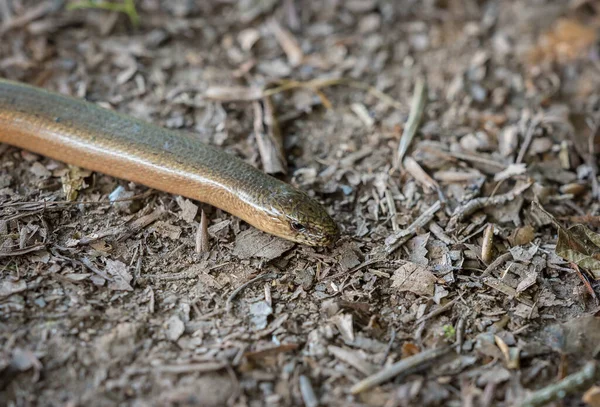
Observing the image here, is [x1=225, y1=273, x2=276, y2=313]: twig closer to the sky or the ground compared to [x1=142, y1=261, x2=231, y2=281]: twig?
closer to the sky

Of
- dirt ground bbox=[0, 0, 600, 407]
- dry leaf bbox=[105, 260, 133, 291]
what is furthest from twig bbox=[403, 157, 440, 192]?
dry leaf bbox=[105, 260, 133, 291]

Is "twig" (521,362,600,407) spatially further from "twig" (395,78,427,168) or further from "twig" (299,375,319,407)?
"twig" (395,78,427,168)

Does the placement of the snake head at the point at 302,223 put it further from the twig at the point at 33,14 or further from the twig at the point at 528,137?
the twig at the point at 33,14

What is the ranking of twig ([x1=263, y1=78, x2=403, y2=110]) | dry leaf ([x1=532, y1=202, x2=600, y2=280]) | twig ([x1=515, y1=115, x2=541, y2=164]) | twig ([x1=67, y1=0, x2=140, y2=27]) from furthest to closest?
1. twig ([x1=67, y1=0, x2=140, y2=27])
2. twig ([x1=263, y1=78, x2=403, y2=110])
3. twig ([x1=515, y1=115, x2=541, y2=164])
4. dry leaf ([x1=532, y1=202, x2=600, y2=280])

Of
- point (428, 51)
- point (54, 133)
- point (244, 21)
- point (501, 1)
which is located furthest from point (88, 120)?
point (501, 1)

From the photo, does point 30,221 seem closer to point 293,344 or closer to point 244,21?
point 293,344
